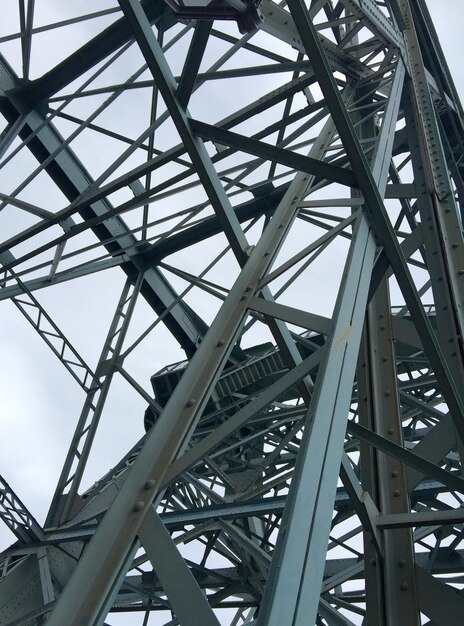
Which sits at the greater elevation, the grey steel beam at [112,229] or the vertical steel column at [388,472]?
the grey steel beam at [112,229]

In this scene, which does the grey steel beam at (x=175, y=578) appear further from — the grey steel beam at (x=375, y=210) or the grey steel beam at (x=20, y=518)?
the grey steel beam at (x=20, y=518)

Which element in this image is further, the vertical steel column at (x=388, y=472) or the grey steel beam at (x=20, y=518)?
the grey steel beam at (x=20, y=518)

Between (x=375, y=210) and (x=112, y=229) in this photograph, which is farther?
(x=112, y=229)

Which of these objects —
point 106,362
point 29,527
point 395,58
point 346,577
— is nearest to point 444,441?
point 346,577

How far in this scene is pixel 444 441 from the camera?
4.83 m

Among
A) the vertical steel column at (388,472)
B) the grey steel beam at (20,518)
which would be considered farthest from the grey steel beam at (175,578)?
the grey steel beam at (20,518)

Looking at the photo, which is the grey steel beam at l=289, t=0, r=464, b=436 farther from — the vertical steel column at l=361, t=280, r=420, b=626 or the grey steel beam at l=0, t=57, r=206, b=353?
the grey steel beam at l=0, t=57, r=206, b=353

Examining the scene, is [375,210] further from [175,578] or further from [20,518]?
[20,518]

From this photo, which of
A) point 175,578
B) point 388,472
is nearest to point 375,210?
point 388,472

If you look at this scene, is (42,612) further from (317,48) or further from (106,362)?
(317,48)

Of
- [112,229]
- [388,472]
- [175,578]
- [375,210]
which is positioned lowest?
[175,578]

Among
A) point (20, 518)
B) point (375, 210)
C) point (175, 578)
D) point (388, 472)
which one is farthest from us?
point (20, 518)

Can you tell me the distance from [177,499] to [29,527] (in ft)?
9.95

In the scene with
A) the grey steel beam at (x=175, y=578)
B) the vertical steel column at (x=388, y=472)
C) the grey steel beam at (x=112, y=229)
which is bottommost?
the grey steel beam at (x=175, y=578)
